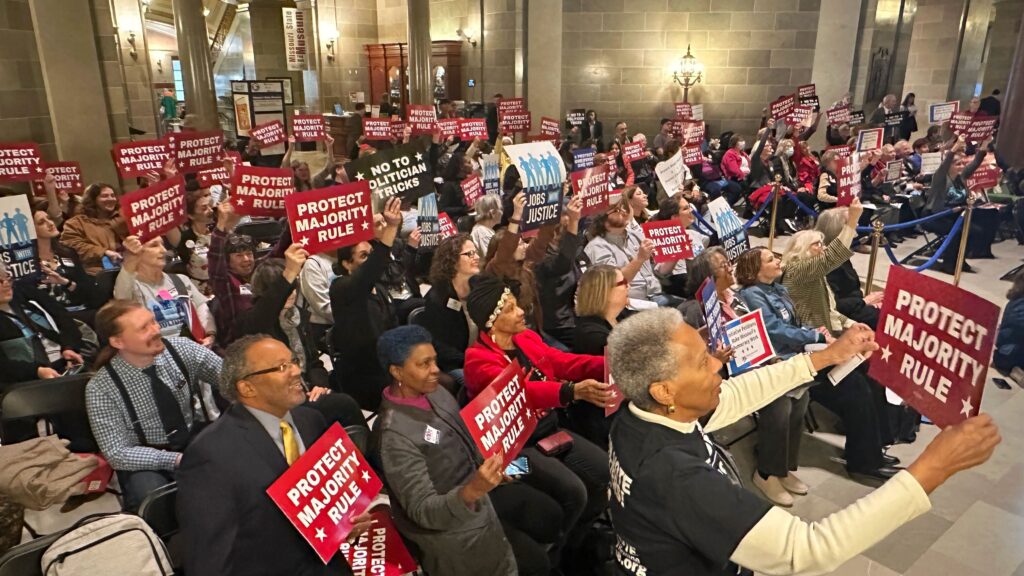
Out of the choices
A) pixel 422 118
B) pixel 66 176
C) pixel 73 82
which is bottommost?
pixel 66 176

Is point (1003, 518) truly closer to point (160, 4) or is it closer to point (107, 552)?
point (107, 552)

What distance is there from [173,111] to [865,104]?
2050 cm

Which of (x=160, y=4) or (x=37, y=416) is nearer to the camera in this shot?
(x=37, y=416)

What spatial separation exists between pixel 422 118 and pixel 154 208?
655cm

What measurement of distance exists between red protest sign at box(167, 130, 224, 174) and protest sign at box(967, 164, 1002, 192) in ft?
31.8

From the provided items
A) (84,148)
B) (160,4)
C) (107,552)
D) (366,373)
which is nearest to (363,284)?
(366,373)

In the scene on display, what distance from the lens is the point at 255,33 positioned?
77.7 ft

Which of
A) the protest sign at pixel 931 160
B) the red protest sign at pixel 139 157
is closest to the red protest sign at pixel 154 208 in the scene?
the red protest sign at pixel 139 157

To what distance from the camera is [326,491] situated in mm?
2625

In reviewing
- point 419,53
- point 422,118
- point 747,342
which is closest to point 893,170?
point 422,118

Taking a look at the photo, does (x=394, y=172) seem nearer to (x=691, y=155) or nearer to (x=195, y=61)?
(x=691, y=155)

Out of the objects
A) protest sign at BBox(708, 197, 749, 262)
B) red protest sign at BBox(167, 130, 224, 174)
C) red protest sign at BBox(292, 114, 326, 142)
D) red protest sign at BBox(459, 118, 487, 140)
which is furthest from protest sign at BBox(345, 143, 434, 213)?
red protest sign at BBox(292, 114, 326, 142)

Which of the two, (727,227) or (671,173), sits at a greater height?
(671,173)

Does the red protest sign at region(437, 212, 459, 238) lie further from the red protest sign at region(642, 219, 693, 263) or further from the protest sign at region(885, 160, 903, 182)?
the protest sign at region(885, 160, 903, 182)
